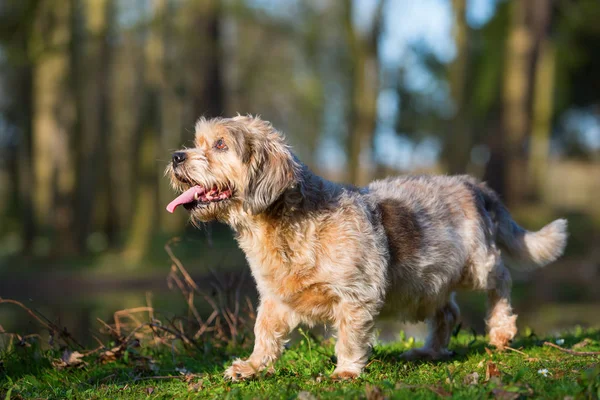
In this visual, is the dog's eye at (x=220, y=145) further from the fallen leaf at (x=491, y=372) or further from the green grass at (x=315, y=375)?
the fallen leaf at (x=491, y=372)

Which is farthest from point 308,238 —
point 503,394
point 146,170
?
point 146,170

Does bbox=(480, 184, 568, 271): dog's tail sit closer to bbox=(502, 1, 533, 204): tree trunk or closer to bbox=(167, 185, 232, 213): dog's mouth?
bbox=(167, 185, 232, 213): dog's mouth

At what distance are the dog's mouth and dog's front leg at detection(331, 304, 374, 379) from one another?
52.3 inches

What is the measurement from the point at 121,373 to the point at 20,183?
26045 mm

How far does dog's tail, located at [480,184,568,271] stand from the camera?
7.55 metres

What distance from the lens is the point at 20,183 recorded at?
1195 inches

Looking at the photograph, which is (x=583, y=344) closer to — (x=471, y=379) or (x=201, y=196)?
(x=471, y=379)

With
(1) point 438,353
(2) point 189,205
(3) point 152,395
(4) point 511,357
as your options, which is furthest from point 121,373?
(4) point 511,357

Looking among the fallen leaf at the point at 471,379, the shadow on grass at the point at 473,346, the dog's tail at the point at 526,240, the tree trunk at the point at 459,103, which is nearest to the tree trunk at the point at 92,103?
the tree trunk at the point at 459,103

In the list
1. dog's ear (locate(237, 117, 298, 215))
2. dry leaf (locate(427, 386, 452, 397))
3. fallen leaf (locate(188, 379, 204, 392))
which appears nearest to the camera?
dry leaf (locate(427, 386, 452, 397))

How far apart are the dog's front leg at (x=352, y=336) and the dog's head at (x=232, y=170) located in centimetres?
110

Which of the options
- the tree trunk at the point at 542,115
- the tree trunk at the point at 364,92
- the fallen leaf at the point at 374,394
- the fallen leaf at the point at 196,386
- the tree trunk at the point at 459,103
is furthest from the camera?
the tree trunk at the point at 542,115

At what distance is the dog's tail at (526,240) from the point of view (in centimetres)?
755

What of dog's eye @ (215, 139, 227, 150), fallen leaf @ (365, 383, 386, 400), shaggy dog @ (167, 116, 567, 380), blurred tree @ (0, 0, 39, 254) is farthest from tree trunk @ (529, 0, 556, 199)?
fallen leaf @ (365, 383, 386, 400)
